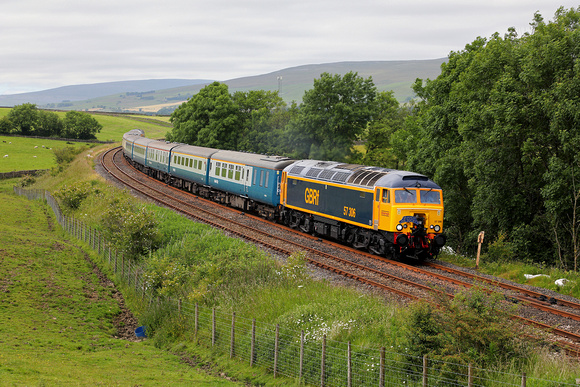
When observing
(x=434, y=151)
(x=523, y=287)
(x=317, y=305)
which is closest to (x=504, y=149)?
(x=434, y=151)

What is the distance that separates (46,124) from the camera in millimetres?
117875

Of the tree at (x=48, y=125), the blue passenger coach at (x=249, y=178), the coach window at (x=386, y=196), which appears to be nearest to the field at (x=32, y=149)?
the tree at (x=48, y=125)

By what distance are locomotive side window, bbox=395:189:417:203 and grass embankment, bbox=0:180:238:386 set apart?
452 inches

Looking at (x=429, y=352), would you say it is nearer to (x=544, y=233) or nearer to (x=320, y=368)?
(x=320, y=368)

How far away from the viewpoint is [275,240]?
88.7 ft

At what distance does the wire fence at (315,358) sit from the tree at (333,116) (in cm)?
4249

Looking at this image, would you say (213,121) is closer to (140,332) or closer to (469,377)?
(140,332)

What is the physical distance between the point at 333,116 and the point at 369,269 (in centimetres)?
3999

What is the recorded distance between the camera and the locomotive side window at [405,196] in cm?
2219

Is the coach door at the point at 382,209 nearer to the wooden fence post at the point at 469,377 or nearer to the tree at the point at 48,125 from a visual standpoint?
the wooden fence post at the point at 469,377

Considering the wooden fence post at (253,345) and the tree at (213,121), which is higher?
the tree at (213,121)

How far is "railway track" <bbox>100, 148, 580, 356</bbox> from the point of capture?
15375 mm

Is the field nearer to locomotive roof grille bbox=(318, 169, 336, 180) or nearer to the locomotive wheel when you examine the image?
the locomotive wheel

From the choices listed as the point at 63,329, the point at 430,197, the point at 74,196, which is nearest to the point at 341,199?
the point at 430,197
